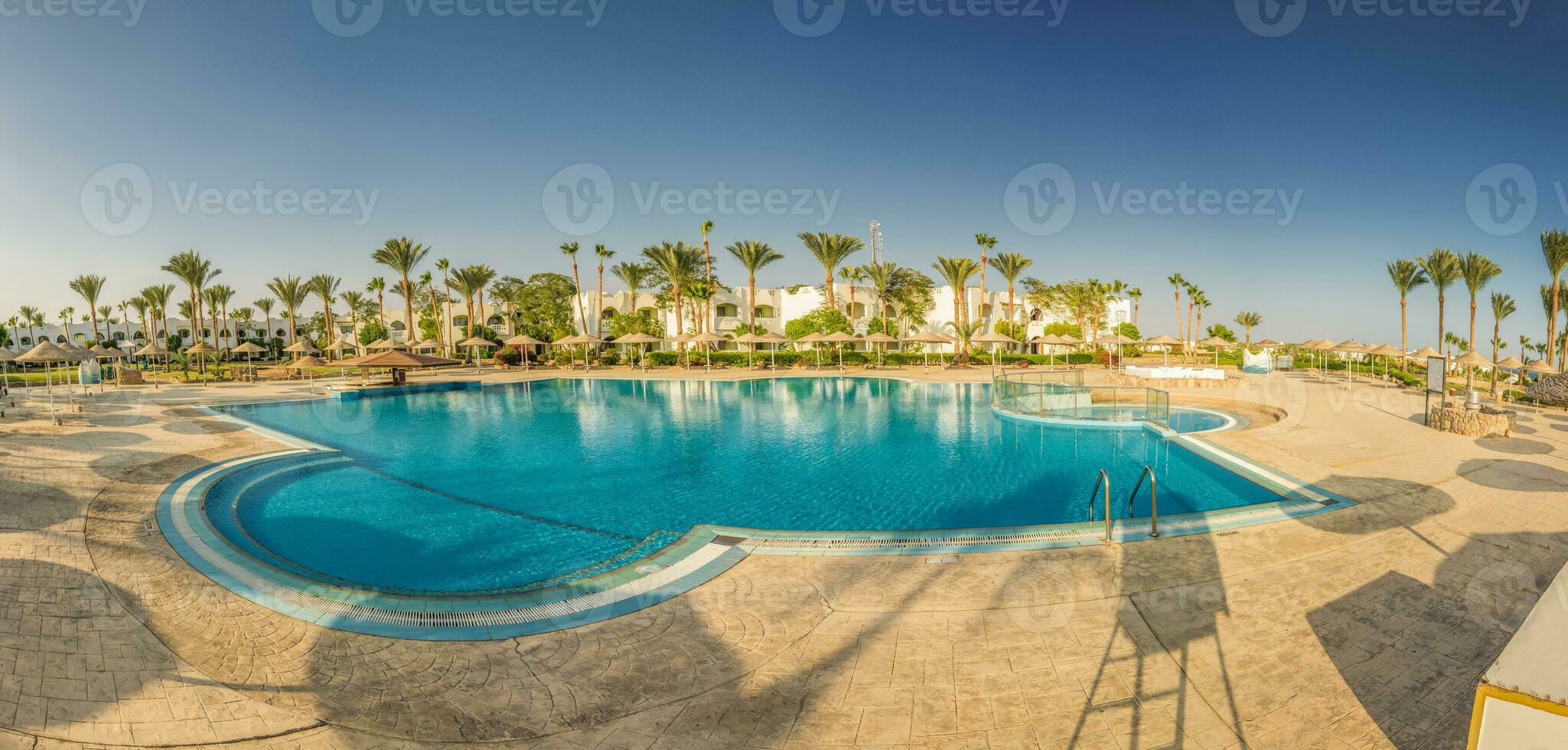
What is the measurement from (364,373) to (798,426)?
2672 centimetres

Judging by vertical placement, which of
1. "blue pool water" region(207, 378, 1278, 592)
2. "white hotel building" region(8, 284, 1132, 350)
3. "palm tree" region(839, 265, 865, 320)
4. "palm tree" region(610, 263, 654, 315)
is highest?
"palm tree" region(610, 263, 654, 315)

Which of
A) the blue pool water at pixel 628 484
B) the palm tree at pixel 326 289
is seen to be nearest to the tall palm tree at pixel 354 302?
the palm tree at pixel 326 289

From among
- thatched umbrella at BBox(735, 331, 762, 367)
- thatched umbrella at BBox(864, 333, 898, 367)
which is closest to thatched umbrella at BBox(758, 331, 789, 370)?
thatched umbrella at BBox(735, 331, 762, 367)

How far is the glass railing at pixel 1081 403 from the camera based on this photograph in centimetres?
1509

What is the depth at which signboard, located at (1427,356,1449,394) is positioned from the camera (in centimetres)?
1305

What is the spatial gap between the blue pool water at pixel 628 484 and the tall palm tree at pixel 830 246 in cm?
2317

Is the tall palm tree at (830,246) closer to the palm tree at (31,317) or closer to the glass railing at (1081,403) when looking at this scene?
the glass railing at (1081,403)

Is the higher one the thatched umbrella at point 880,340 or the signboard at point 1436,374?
the thatched umbrella at point 880,340

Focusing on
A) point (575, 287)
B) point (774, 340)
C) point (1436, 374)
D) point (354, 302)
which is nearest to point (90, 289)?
point (354, 302)

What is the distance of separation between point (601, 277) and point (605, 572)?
4219 centimetres

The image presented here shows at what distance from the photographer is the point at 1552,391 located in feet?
54.7

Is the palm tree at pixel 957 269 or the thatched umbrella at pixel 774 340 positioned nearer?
the thatched umbrella at pixel 774 340

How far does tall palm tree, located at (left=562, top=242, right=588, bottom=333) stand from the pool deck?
136 ft

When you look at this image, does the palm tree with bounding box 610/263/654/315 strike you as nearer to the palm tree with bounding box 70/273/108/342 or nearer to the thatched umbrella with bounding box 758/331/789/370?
the thatched umbrella with bounding box 758/331/789/370
